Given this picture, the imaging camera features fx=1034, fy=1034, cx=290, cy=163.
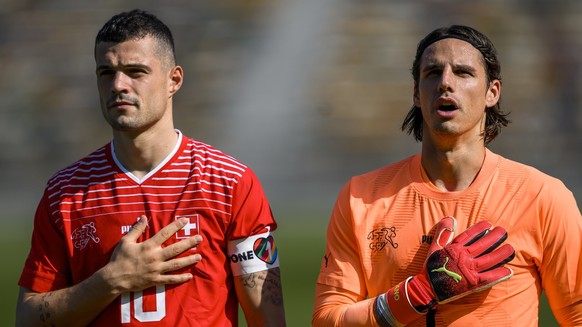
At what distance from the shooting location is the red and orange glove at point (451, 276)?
11.4ft

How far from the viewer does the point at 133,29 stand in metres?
3.91

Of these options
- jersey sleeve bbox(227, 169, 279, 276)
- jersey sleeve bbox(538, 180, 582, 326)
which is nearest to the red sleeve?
jersey sleeve bbox(227, 169, 279, 276)

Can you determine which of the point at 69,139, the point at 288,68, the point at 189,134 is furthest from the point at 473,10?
the point at 69,139

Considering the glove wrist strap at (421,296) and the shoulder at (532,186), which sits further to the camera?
the shoulder at (532,186)

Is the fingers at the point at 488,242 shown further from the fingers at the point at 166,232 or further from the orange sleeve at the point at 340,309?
the fingers at the point at 166,232

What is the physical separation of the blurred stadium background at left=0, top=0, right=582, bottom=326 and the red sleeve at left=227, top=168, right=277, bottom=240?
5.58 metres

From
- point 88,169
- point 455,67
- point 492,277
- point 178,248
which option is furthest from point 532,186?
point 88,169

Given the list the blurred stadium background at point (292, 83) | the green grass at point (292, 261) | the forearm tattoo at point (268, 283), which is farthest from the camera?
the blurred stadium background at point (292, 83)

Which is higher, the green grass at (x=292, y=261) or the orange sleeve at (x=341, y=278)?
the green grass at (x=292, y=261)

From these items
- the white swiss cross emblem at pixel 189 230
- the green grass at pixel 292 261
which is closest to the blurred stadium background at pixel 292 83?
the green grass at pixel 292 261

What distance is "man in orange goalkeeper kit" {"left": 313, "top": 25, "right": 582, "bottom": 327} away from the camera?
3527 millimetres

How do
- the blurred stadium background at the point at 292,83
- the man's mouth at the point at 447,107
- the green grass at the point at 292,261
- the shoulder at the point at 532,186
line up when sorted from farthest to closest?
the blurred stadium background at the point at 292,83 → the green grass at the point at 292,261 → the man's mouth at the point at 447,107 → the shoulder at the point at 532,186

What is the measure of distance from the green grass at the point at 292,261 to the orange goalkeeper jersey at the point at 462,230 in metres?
3.42

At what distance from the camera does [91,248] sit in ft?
12.6
